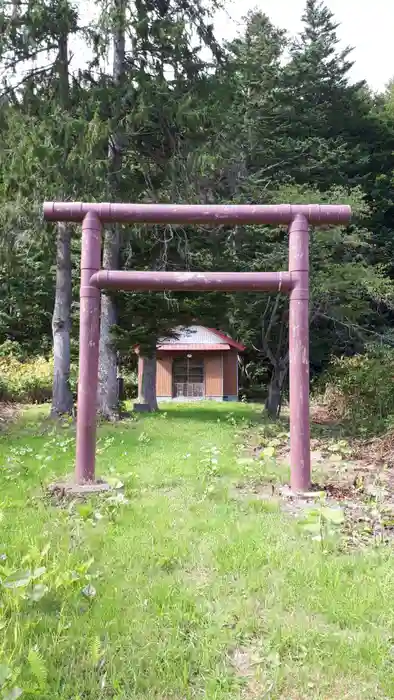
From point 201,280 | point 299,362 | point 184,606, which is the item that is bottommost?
point 184,606

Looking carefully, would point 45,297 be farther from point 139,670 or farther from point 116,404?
point 139,670

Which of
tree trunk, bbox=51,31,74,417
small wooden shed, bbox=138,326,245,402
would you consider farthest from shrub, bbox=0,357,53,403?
small wooden shed, bbox=138,326,245,402

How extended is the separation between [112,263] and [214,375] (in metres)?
12.1

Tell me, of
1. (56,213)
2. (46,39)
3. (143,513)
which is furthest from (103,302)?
(143,513)

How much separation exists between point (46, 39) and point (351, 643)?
453 inches

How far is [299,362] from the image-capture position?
502 centimetres

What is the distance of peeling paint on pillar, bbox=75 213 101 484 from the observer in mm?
4895

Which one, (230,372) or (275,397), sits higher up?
(230,372)

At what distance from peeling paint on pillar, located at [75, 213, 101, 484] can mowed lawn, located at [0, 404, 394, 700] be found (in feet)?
2.28

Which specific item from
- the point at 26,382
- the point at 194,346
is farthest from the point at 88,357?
the point at 194,346

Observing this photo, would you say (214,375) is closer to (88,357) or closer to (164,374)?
(164,374)

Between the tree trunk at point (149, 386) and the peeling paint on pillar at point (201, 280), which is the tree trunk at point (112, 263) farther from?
the peeling paint on pillar at point (201, 280)

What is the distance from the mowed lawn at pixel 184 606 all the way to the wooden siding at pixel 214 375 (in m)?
18.5

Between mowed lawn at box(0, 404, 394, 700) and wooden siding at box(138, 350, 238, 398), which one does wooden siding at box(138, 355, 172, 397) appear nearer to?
wooden siding at box(138, 350, 238, 398)
